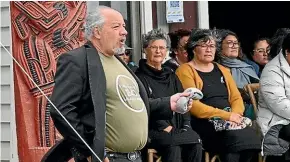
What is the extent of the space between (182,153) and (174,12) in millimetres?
2171

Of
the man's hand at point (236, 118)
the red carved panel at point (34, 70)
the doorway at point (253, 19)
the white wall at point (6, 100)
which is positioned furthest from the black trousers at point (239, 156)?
the doorway at point (253, 19)

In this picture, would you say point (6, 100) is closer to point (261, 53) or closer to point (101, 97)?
point (101, 97)

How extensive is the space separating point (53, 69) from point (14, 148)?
2.36 feet

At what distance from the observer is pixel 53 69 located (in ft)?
18.1

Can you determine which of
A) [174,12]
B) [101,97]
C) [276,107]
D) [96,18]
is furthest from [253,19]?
[101,97]

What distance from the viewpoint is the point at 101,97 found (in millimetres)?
3703

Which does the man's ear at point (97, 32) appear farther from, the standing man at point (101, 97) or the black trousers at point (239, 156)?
the black trousers at point (239, 156)

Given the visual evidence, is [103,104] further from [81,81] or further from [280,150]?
[280,150]

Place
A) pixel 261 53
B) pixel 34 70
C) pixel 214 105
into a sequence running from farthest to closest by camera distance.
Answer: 1. pixel 261 53
2. pixel 214 105
3. pixel 34 70

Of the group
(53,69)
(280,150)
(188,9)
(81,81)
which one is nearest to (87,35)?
(81,81)

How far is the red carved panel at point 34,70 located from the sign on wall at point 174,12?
80.9 inches

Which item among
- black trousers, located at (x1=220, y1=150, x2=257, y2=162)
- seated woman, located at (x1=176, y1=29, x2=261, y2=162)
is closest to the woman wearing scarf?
seated woman, located at (x1=176, y1=29, x2=261, y2=162)

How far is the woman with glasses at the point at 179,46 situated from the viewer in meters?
6.76

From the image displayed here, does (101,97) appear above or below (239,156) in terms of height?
above
